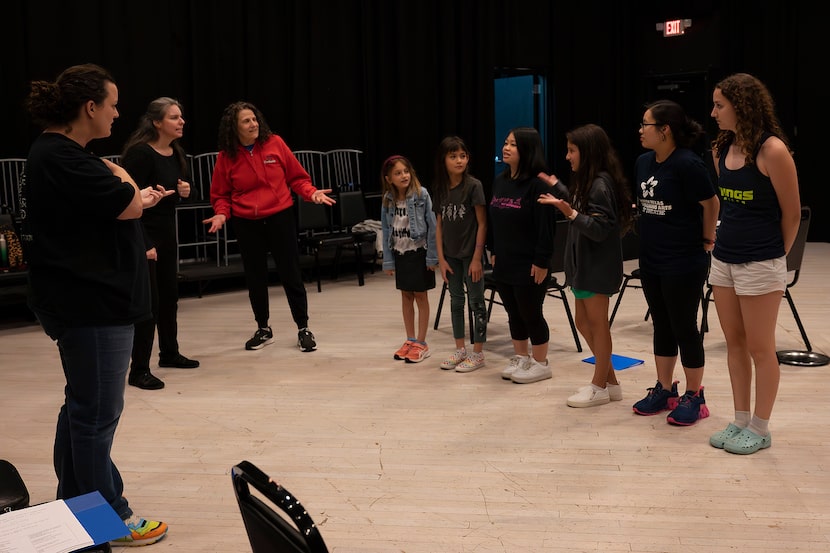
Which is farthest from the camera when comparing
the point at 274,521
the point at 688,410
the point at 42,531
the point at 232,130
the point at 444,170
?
the point at 232,130

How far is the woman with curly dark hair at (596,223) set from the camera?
3908 millimetres

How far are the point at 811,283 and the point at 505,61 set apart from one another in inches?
186

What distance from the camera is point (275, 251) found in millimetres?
5453

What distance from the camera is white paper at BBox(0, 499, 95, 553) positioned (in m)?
1.77

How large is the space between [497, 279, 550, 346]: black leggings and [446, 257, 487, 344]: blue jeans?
30cm

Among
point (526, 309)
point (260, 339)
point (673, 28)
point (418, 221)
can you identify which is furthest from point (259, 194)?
point (673, 28)

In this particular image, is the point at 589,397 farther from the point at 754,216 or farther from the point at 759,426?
the point at 754,216

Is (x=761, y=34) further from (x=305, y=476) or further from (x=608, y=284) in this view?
(x=305, y=476)

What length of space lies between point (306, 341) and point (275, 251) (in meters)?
0.60

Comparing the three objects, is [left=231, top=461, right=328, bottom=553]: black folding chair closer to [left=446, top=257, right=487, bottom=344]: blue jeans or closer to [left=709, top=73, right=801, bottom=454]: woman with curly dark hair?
[left=709, top=73, right=801, bottom=454]: woman with curly dark hair

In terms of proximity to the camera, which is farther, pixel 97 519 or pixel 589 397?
pixel 589 397

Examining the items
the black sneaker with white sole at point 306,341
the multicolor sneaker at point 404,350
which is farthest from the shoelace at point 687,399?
the black sneaker with white sole at point 306,341

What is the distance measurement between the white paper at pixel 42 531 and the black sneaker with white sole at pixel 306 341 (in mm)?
3477

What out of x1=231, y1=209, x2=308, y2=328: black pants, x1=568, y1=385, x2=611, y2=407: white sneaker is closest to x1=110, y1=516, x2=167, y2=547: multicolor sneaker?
x1=568, y1=385, x2=611, y2=407: white sneaker
